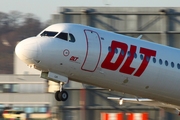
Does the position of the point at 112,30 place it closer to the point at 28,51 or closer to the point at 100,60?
the point at 100,60

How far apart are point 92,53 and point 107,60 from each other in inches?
31.0

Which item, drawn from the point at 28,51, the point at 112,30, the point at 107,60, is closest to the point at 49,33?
the point at 28,51

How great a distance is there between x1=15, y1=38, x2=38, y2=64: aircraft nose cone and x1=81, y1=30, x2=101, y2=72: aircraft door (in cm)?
221

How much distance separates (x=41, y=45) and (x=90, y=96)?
13927mm

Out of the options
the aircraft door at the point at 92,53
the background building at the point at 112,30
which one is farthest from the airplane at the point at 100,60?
the background building at the point at 112,30

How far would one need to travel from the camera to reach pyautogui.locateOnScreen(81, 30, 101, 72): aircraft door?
24312 millimetres

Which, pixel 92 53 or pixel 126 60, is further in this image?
pixel 126 60

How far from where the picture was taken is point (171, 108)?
30625 millimetres

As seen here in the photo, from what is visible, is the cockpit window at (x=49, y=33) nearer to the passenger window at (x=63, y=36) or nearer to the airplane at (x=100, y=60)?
the airplane at (x=100, y=60)

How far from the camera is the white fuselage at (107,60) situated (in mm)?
23531

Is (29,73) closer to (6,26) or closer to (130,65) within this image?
(130,65)

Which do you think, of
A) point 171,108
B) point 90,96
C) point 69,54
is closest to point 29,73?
point 90,96

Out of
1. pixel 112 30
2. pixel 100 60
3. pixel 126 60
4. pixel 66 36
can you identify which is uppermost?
pixel 112 30

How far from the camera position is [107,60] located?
2475cm
